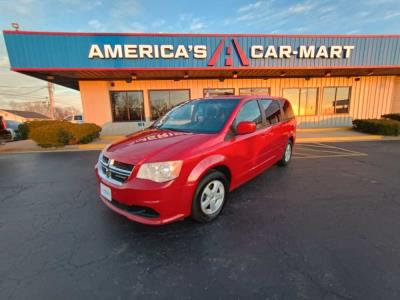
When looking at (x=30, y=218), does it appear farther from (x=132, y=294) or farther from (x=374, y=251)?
(x=374, y=251)

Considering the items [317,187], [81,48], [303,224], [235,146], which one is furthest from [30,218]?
[81,48]

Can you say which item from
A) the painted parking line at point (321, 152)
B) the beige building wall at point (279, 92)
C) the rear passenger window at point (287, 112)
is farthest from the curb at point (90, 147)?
the painted parking line at point (321, 152)

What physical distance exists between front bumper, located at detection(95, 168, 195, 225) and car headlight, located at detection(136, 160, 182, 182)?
0.20 feet

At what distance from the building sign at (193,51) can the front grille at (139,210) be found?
28.6 ft

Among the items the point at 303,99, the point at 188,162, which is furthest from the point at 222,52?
the point at 188,162

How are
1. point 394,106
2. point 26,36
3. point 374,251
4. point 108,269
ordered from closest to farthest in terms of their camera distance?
1. point 108,269
2. point 374,251
3. point 26,36
4. point 394,106

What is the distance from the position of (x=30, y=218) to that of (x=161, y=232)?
2.24 metres

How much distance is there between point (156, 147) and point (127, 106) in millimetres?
10600

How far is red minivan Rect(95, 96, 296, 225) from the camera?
2.54m

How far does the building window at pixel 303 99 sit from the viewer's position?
42.6 feet

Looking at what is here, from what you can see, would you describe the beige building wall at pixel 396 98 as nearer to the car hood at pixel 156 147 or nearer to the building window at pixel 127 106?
the building window at pixel 127 106

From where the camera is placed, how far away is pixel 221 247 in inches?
101

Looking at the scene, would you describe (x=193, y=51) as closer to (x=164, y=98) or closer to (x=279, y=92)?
(x=164, y=98)

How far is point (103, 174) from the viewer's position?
3.00 meters
